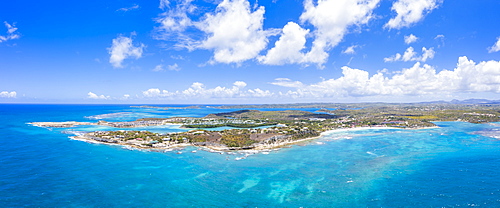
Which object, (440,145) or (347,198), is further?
(440,145)

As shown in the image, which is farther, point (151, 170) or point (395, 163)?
point (395, 163)

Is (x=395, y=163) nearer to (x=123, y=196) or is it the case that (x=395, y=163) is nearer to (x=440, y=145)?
(x=440, y=145)

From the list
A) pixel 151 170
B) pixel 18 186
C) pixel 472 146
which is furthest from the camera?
pixel 472 146

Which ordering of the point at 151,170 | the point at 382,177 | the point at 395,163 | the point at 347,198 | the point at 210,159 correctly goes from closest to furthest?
the point at 347,198 < the point at 382,177 < the point at 151,170 < the point at 395,163 < the point at 210,159

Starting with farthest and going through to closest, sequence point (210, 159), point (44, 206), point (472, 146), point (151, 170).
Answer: point (472, 146) < point (210, 159) < point (151, 170) < point (44, 206)

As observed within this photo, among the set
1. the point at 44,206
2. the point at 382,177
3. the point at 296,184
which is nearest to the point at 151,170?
the point at 44,206

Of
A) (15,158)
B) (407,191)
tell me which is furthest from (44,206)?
(407,191)

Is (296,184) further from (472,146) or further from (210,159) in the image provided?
(472,146)
